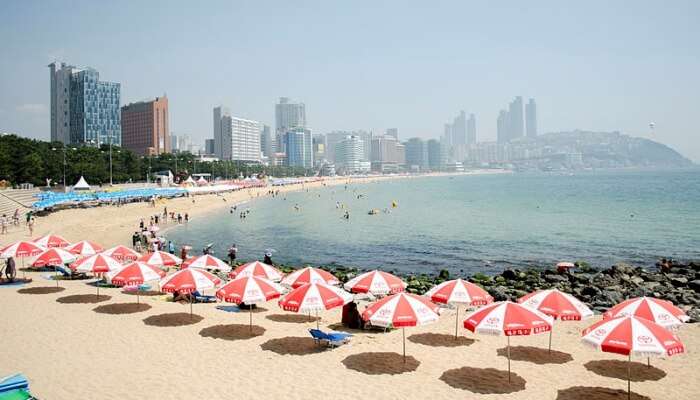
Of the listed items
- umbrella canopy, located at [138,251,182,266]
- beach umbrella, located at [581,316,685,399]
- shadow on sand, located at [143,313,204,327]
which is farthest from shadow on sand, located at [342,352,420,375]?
umbrella canopy, located at [138,251,182,266]

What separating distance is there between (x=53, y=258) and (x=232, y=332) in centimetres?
945

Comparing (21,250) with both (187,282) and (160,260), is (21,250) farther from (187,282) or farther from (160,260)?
(187,282)

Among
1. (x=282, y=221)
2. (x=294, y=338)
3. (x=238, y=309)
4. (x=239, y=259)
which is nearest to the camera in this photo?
(x=294, y=338)

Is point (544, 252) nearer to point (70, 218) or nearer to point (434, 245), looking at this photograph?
point (434, 245)

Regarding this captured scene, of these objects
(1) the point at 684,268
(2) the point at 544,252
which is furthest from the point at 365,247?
(1) the point at 684,268

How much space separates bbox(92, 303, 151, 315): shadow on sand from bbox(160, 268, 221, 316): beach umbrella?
2710mm

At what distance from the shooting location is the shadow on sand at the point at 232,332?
14.1 meters

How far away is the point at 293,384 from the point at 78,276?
15509 mm

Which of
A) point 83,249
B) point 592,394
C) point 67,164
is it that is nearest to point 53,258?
point 83,249

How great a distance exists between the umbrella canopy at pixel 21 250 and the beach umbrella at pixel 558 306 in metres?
18.6

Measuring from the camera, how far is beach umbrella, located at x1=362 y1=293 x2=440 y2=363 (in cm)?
Result: 1107

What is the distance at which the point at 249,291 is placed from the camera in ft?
43.8

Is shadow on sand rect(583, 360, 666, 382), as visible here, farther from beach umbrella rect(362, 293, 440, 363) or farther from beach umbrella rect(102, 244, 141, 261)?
beach umbrella rect(102, 244, 141, 261)

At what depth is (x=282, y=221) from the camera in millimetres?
58969
